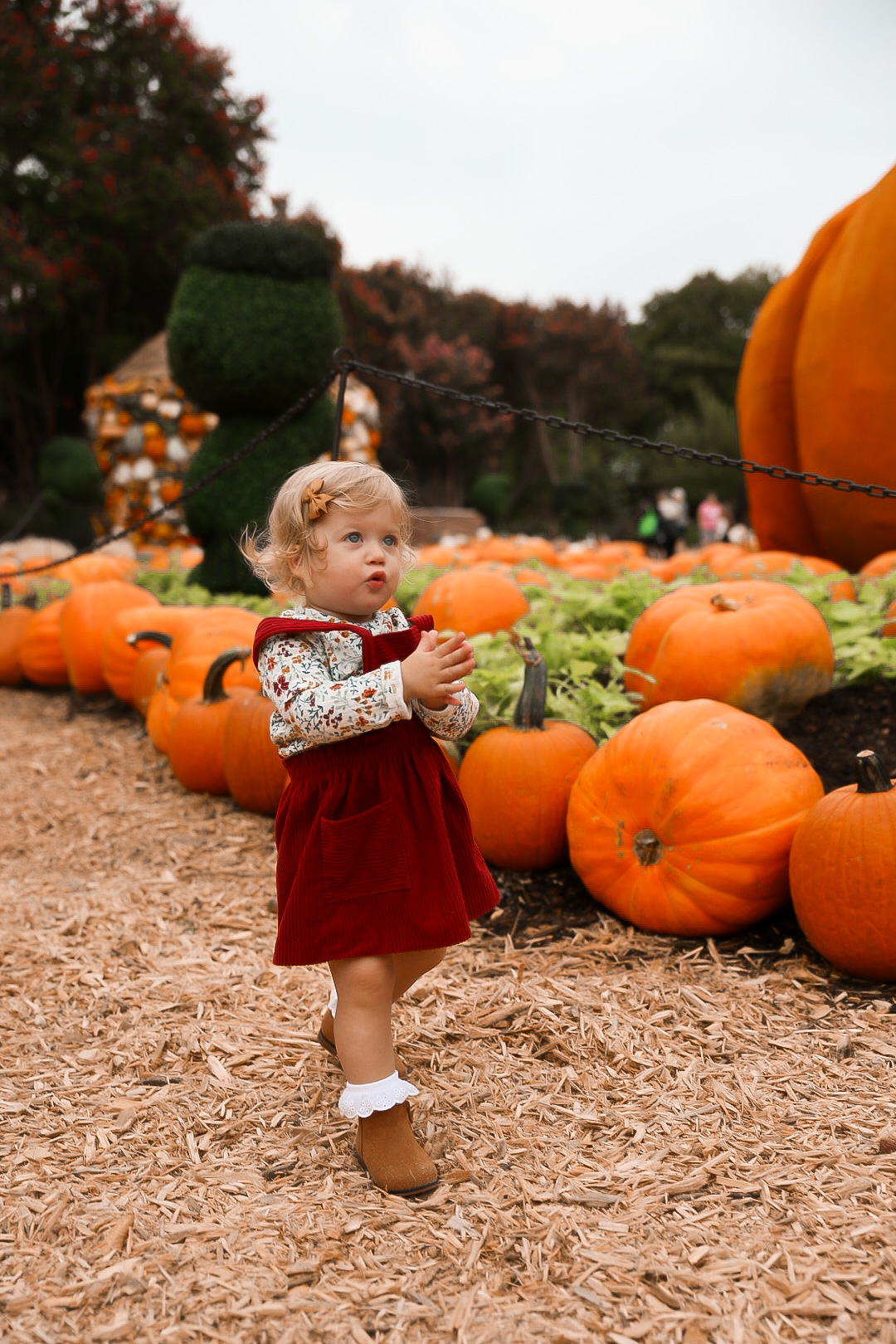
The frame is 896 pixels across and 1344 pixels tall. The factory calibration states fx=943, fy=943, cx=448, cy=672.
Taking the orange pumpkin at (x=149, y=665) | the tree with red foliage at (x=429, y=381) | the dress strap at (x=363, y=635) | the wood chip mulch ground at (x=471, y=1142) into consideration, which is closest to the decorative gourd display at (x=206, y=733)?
the orange pumpkin at (x=149, y=665)

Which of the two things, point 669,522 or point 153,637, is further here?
point 669,522

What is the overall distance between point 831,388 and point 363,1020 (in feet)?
16.5

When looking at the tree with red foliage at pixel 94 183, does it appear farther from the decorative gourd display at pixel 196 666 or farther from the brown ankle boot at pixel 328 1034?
the brown ankle boot at pixel 328 1034

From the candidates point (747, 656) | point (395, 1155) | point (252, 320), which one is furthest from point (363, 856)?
point (252, 320)

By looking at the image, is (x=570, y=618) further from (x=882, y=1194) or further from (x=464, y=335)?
(x=464, y=335)

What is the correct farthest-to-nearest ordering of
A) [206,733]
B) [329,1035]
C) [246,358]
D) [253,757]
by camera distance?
[246,358] → [206,733] → [253,757] → [329,1035]

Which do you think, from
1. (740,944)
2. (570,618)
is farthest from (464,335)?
(740,944)

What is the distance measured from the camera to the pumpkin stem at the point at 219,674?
13.1 feet

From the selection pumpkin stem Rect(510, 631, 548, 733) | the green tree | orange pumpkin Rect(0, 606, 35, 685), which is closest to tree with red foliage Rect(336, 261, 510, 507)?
the green tree

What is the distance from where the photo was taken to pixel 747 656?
125 inches

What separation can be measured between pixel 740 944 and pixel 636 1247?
3.93 ft

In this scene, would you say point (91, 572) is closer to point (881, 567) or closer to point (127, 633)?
point (127, 633)

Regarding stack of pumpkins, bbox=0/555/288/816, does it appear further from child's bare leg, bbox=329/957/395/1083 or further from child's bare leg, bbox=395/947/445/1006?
Result: child's bare leg, bbox=329/957/395/1083

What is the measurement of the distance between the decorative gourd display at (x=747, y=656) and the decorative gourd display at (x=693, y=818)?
491 millimetres
